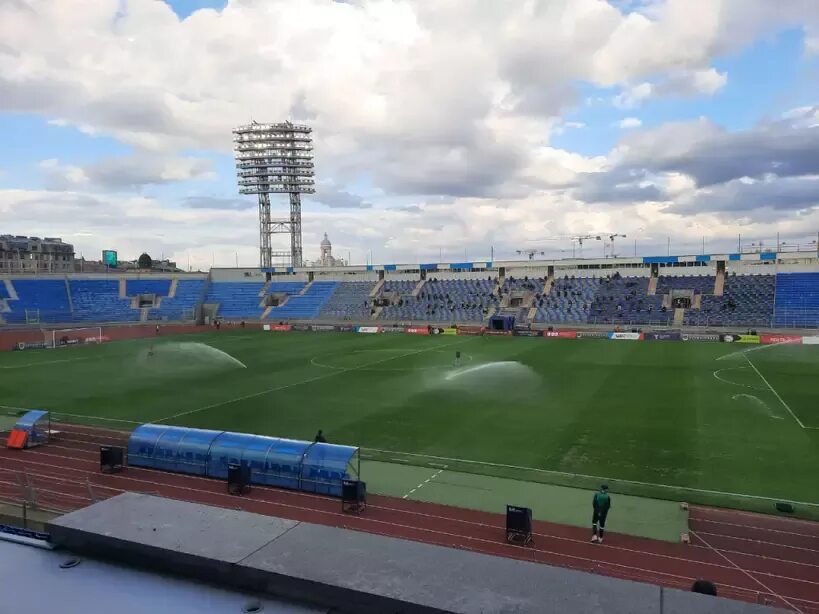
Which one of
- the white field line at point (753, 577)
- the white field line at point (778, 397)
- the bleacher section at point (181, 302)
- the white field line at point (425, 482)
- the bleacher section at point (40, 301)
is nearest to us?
the white field line at point (753, 577)

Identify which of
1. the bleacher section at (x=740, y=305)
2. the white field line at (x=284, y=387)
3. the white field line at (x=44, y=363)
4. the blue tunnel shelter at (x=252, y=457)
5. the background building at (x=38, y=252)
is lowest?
the white field line at (x=284, y=387)

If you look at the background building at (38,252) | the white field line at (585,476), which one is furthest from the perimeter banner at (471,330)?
the background building at (38,252)

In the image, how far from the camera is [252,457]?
19.5 metres

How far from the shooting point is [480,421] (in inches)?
1081

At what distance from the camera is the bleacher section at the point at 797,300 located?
67.4 m

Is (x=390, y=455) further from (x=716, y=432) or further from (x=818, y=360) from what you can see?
(x=818, y=360)

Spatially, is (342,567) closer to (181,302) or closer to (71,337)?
(71,337)

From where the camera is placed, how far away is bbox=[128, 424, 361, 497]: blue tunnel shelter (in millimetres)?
18547

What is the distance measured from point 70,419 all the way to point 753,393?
35919 mm

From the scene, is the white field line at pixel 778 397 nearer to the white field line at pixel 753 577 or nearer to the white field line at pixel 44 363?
the white field line at pixel 753 577

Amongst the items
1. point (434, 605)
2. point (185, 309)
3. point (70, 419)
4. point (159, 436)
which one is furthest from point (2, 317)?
point (434, 605)

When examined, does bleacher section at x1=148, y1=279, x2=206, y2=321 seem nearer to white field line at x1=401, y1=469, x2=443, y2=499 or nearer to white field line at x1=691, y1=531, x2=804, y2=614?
white field line at x1=401, y1=469, x2=443, y2=499

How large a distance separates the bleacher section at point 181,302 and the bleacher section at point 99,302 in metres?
3.41

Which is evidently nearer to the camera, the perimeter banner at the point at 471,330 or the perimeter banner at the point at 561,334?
the perimeter banner at the point at 561,334
